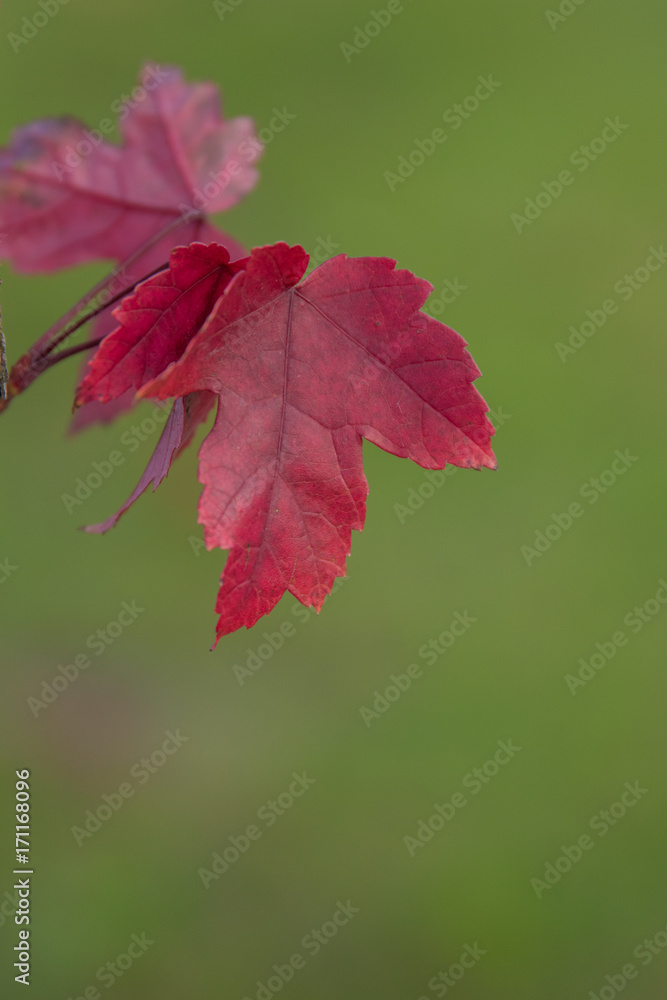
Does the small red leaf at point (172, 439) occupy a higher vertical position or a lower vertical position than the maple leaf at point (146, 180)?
lower

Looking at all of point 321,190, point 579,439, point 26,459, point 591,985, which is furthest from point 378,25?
point 591,985

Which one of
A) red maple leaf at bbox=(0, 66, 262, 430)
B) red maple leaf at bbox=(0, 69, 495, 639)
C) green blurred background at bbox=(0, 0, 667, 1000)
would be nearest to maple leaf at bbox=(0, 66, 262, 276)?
red maple leaf at bbox=(0, 66, 262, 430)

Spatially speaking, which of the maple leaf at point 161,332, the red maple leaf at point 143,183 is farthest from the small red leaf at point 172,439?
the red maple leaf at point 143,183

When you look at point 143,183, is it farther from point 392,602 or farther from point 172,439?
point 392,602

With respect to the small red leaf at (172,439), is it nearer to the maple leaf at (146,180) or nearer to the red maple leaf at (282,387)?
the red maple leaf at (282,387)

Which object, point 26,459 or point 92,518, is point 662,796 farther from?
point 26,459

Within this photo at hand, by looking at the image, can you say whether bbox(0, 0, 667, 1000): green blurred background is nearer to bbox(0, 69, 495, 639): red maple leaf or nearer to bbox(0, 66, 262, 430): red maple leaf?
bbox(0, 66, 262, 430): red maple leaf

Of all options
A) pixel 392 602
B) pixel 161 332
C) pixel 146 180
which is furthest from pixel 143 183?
pixel 392 602
